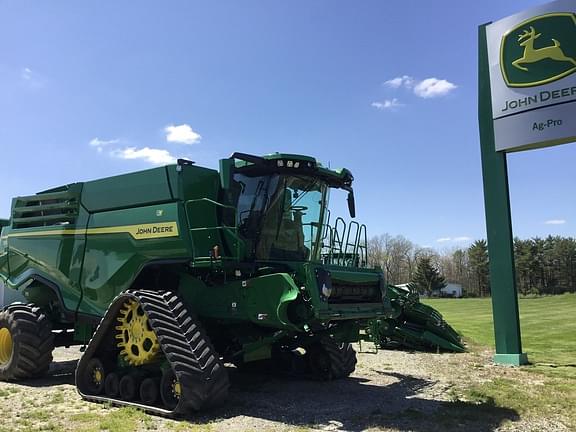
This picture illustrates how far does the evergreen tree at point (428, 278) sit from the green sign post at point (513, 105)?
258 feet

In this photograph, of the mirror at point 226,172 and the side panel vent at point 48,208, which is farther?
the side panel vent at point 48,208

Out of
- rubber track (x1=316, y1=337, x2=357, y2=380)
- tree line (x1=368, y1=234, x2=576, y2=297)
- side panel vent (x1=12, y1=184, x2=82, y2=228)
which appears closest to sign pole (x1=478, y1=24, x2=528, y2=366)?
rubber track (x1=316, y1=337, x2=357, y2=380)

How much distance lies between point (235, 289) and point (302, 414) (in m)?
2.07

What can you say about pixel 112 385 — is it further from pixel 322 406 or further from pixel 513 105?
pixel 513 105

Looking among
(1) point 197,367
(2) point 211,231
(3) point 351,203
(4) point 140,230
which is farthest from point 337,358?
(4) point 140,230

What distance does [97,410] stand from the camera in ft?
25.2

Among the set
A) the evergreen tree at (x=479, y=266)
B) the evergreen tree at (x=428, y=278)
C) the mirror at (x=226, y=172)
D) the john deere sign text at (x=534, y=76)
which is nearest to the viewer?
the mirror at (x=226, y=172)

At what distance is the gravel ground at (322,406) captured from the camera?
684 centimetres

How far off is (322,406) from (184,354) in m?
2.25

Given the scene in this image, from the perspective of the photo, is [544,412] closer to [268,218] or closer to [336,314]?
[336,314]

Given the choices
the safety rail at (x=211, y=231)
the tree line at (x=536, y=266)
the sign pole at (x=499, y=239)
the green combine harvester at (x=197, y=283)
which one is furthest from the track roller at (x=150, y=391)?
the tree line at (x=536, y=266)

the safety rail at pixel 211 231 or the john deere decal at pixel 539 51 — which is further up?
the john deere decal at pixel 539 51

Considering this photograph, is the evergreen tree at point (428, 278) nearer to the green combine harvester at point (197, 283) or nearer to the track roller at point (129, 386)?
the green combine harvester at point (197, 283)

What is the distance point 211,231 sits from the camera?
8602 millimetres
